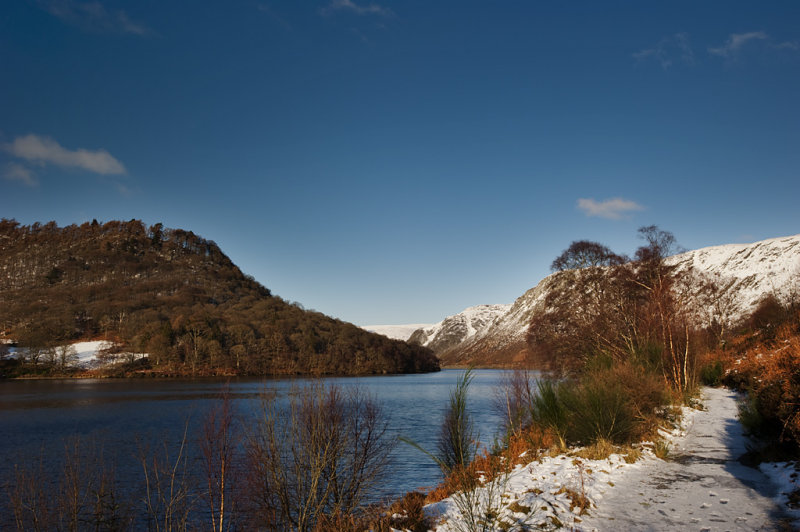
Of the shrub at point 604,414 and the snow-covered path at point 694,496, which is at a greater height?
the shrub at point 604,414

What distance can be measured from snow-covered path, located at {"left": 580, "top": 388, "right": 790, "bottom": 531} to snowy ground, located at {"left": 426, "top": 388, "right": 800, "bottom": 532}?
13 millimetres

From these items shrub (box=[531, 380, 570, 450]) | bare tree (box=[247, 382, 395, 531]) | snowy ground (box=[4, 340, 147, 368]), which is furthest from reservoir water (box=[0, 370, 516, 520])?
snowy ground (box=[4, 340, 147, 368])

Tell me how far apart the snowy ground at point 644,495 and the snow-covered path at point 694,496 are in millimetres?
13

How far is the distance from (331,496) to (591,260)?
73.0 ft

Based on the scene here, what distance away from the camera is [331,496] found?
1284 centimetres

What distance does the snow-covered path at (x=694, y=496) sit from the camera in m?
6.74

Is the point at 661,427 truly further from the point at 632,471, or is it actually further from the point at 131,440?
the point at 131,440

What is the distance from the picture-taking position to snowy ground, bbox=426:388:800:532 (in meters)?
6.91

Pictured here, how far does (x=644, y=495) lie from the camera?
326 inches

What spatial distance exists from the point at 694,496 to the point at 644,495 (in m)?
0.78

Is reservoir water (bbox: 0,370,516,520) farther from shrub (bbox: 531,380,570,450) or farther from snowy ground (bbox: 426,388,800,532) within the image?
shrub (bbox: 531,380,570,450)

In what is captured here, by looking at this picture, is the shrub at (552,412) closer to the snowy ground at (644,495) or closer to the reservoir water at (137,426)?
the snowy ground at (644,495)

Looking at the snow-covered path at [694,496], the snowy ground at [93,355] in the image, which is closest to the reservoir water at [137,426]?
the snow-covered path at [694,496]

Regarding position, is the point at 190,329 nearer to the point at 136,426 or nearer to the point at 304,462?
the point at 136,426
